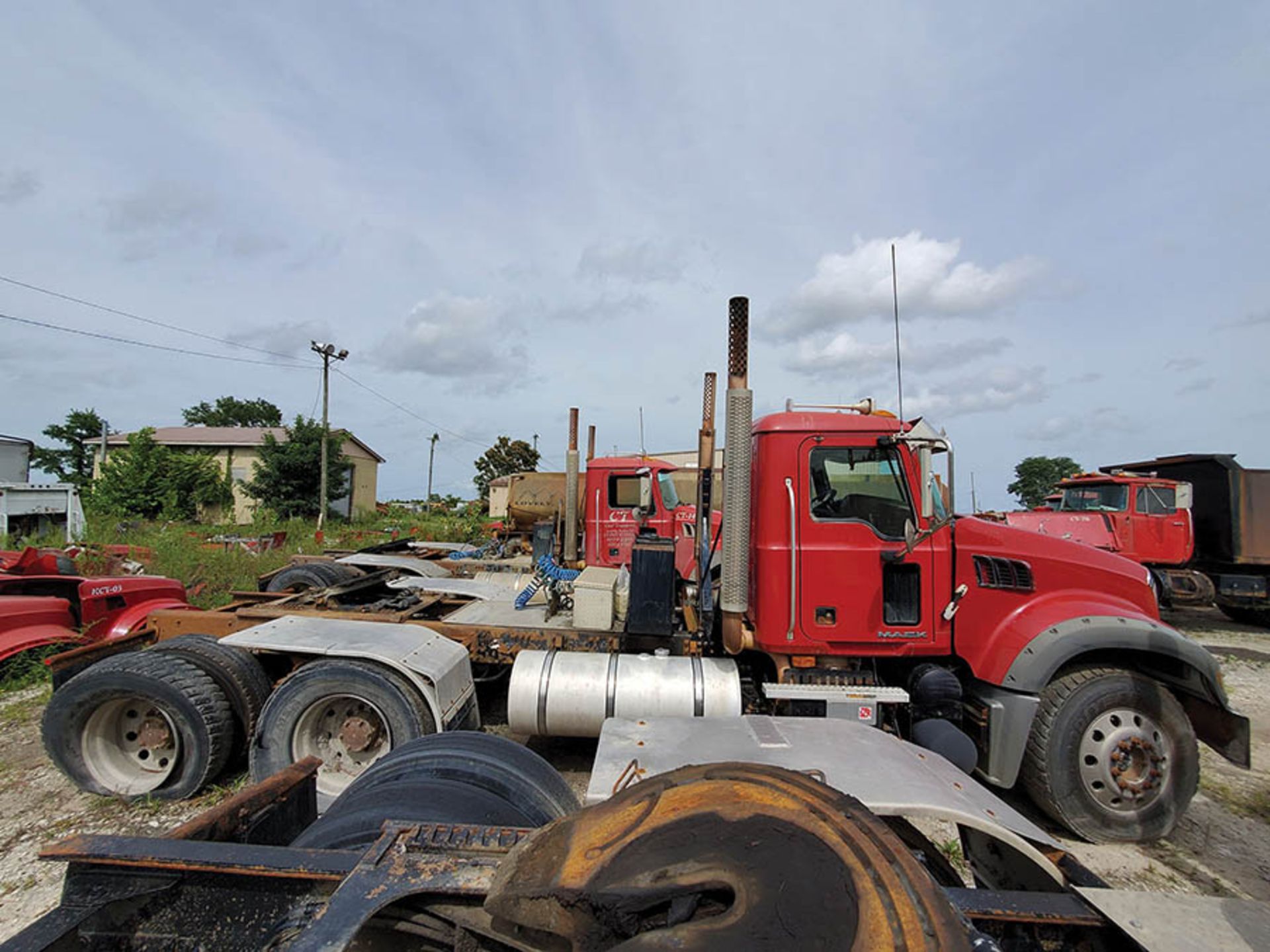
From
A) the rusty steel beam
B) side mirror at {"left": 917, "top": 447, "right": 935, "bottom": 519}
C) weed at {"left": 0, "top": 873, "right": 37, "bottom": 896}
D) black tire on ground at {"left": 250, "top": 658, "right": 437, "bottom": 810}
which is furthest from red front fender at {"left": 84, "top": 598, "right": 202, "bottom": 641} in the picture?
side mirror at {"left": 917, "top": 447, "right": 935, "bottom": 519}

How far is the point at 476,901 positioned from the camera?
121 centimetres

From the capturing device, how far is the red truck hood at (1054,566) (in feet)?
13.3

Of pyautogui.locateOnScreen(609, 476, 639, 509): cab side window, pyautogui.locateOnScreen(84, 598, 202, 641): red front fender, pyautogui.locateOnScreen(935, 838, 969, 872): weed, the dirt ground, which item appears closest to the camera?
the dirt ground

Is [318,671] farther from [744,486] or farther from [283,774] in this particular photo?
[744,486]

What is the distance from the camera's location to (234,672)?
3.94m

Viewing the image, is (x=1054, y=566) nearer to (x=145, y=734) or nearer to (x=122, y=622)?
(x=145, y=734)

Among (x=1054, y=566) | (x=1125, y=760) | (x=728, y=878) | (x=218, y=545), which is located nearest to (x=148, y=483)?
(x=218, y=545)

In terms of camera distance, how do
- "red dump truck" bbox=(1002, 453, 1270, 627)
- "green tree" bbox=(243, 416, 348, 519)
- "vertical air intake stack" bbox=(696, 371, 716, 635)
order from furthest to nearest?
"green tree" bbox=(243, 416, 348, 519) < "red dump truck" bbox=(1002, 453, 1270, 627) < "vertical air intake stack" bbox=(696, 371, 716, 635)

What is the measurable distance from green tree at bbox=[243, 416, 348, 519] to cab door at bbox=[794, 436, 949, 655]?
30.5 meters

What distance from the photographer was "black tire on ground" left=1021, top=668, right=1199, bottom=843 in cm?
370

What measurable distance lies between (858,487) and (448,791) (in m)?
3.22

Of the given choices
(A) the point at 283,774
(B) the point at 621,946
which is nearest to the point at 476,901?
(B) the point at 621,946

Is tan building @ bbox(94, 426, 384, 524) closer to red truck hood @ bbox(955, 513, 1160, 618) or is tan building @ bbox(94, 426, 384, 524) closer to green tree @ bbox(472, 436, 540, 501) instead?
green tree @ bbox(472, 436, 540, 501)

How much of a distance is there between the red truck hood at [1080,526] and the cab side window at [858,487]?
30.2 feet
